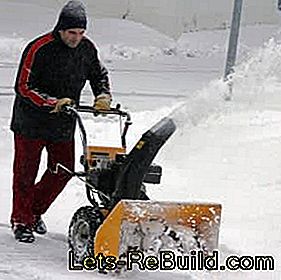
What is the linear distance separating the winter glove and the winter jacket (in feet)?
0.42

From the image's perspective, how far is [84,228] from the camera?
6.59 m

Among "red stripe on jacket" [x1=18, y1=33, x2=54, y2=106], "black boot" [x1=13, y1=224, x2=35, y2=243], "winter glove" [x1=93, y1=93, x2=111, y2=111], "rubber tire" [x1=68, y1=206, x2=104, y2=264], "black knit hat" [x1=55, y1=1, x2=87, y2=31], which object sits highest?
"black knit hat" [x1=55, y1=1, x2=87, y2=31]

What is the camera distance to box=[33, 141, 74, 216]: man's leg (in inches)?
286

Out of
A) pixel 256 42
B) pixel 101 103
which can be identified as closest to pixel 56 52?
pixel 101 103

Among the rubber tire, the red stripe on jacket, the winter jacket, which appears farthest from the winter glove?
the rubber tire

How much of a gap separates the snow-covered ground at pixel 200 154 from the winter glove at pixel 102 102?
499 millimetres

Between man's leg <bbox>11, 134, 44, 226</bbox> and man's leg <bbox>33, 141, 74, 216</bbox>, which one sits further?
man's leg <bbox>33, 141, 74, 216</bbox>

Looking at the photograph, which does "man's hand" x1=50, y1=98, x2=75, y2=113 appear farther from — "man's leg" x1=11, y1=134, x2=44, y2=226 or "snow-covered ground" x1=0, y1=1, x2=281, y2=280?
"snow-covered ground" x1=0, y1=1, x2=281, y2=280

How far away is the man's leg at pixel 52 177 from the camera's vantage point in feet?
23.8

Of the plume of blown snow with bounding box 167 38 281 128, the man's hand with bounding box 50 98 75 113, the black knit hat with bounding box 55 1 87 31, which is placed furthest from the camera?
the plume of blown snow with bounding box 167 38 281 128

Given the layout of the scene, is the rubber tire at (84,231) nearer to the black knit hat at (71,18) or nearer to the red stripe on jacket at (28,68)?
the red stripe on jacket at (28,68)

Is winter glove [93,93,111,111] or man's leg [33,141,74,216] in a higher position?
winter glove [93,93,111,111]

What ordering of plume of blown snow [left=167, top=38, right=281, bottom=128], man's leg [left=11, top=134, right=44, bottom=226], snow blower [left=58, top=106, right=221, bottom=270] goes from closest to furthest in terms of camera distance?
1. snow blower [left=58, top=106, right=221, bottom=270]
2. man's leg [left=11, top=134, right=44, bottom=226]
3. plume of blown snow [left=167, top=38, right=281, bottom=128]

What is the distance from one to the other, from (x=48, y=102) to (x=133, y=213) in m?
1.14
